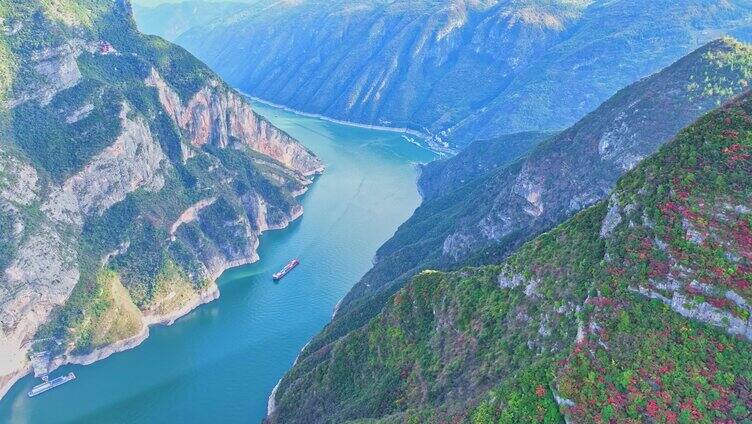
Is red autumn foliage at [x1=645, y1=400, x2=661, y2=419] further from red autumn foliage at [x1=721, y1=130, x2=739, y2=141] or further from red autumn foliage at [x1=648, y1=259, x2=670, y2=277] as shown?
red autumn foliage at [x1=721, y1=130, x2=739, y2=141]

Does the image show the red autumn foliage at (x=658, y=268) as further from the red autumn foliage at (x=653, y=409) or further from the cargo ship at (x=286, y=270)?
the cargo ship at (x=286, y=270)

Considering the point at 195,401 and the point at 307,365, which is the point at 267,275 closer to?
the point at 195,401

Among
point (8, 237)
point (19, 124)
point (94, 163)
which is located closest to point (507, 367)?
point (8, 237)

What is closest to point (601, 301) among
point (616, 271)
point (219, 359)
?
point (616, 271)

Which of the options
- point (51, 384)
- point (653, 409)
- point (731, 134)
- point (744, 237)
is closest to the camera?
point (653, 409)

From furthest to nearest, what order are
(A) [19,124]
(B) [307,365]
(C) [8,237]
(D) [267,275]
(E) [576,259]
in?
(D) [267,275]
(A) [19,124]
(C) [8,237]
(B) [307,365]
(E) [576,259]

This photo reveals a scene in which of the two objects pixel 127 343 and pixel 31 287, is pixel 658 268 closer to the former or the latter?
pixel 127 343

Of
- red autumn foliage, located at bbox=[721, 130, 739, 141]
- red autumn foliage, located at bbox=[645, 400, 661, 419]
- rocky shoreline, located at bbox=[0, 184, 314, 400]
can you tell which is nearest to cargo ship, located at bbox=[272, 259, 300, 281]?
rocky shoreline, located at bbox=[0, 184, 314, 400]
